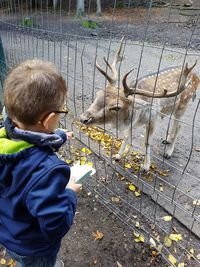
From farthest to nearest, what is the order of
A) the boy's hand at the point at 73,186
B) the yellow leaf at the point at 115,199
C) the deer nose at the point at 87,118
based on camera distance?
the deer nose at the point at 87,118 → the yellow leaf at the point at 115,199 → the boy's hand at the point at 73,186

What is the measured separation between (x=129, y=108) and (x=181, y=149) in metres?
1.35

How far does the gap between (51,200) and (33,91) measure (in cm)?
50

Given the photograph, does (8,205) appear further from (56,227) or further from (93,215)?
(93,215)

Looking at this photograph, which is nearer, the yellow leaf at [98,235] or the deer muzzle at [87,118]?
the yellow leaf at [98,235]

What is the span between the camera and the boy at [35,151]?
4.85ft

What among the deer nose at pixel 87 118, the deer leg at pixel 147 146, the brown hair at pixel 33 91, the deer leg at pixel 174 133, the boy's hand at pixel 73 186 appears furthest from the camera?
the deer leg at pixel 174 133

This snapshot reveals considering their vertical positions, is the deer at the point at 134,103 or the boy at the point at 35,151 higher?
the boy at the point at 35,151

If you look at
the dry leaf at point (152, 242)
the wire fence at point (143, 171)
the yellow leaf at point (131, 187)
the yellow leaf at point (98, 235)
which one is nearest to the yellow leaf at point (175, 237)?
the wire fence at point (143, 171)

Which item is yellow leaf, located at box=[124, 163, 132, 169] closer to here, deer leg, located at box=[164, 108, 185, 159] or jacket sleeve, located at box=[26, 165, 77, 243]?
deer leg, located at box=[164, 108, 185, 159]

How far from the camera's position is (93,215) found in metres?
3.16

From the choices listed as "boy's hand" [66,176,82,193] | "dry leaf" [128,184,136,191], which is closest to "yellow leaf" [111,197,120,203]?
"dry leaf" [128,184,136,191]

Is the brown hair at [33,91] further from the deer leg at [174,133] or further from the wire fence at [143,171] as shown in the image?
the deer leg at [174,133]

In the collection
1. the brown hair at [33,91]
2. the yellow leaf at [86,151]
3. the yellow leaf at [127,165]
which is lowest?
the yellow leaf at [127,165]

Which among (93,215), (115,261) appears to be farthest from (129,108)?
(115,261)
